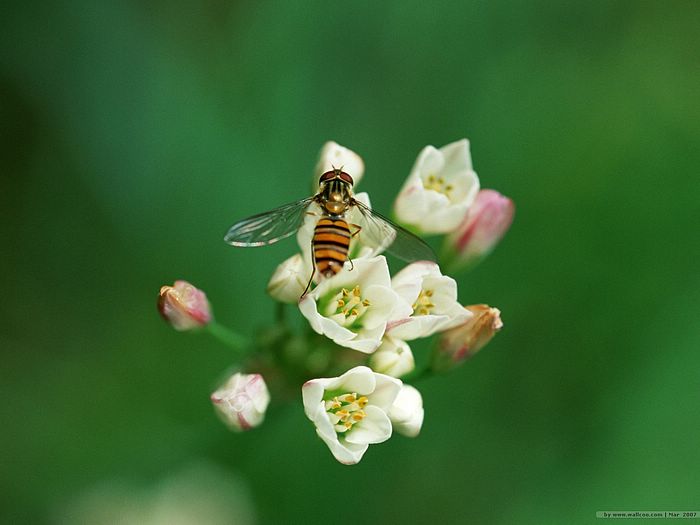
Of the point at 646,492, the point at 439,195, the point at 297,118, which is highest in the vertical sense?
Answer: the point at 297,118

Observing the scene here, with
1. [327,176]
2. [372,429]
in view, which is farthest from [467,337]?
[327,176]

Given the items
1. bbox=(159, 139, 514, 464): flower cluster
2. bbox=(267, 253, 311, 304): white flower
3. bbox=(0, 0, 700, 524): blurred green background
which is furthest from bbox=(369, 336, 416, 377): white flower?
bbox=(0, 0, 700, 524): blurred green background

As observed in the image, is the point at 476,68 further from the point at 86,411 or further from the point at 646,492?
the point at 86,411

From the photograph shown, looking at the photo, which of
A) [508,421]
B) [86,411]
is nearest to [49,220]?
[86,411]

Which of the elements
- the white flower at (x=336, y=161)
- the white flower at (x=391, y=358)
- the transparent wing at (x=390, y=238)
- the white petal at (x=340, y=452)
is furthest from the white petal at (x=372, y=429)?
the white flower at (x=336, y=161)

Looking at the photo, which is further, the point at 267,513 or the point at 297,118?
the point at 297,118

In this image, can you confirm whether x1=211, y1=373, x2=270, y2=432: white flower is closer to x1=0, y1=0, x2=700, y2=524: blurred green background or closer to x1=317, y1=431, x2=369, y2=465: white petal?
x1=317, y1=431, x2=369, y2=465: white petal

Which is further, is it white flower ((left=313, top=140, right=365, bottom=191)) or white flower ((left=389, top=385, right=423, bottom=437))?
white flower ((left=313, top=140, right=365, bottom=191))
